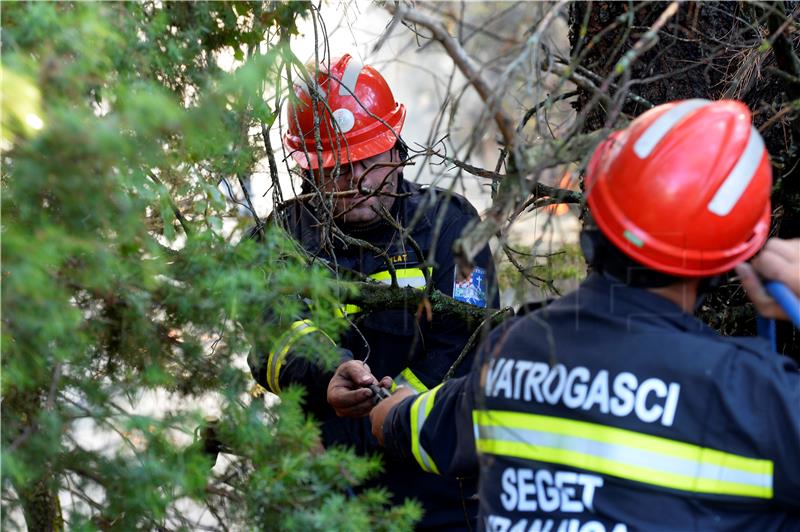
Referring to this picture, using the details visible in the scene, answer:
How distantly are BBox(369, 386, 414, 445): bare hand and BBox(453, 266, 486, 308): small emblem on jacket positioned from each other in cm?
80

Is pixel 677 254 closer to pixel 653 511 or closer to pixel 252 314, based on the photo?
pixel 653 511

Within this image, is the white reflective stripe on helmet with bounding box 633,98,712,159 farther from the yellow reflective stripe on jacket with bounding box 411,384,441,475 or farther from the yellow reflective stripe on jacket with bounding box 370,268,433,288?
the yellow reflective stripe on jacket with bounding box 370,268,433,288

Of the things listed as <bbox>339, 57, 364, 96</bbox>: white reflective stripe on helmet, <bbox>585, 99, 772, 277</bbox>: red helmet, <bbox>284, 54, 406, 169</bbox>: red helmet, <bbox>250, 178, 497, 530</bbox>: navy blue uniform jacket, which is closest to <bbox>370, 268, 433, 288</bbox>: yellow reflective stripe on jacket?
<bbox>250, 178, 497, 530</bbox>: navy blue uniform jacket

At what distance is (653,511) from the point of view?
2031mm

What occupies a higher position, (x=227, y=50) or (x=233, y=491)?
(x=227, y=50)

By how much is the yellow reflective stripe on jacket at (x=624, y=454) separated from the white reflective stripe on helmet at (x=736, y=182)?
536 mm

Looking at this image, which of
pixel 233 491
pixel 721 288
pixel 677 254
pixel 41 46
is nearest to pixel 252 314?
pixel 233 491

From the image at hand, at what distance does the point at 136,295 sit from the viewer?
2.09 metres

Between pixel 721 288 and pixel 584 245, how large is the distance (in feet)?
4.22

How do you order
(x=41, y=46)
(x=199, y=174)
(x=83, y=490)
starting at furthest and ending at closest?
(x=199, y=174) → (x=83, y=490) → (x=41, y=46)

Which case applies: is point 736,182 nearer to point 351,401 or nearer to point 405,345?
point 351,401

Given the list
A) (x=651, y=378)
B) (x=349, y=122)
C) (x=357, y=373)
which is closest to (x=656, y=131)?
(x=651, y=378)

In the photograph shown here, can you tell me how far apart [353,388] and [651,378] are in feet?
4.43

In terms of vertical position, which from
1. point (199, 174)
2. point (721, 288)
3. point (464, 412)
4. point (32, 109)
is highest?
point (199, 174)
